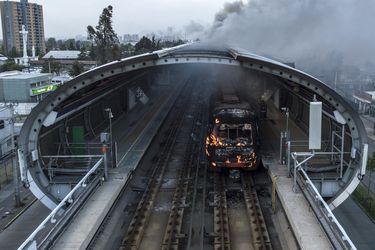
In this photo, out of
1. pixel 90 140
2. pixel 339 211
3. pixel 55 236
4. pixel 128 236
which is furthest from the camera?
→ pixel 339 211

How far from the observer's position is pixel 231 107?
587 inches

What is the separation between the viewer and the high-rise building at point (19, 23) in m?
135

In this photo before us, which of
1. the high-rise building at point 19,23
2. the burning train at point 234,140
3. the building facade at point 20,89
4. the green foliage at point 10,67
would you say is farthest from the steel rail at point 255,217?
the high-rise building at point 19,23

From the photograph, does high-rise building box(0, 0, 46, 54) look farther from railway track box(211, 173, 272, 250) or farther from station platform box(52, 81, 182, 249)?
railway track box(211, 173, 272, 250)

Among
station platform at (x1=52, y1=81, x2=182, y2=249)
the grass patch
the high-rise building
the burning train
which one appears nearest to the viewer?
station platform at (x1=52, y1=81, x2=182, y2=249)

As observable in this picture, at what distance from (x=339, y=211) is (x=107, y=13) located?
5260 centimetres

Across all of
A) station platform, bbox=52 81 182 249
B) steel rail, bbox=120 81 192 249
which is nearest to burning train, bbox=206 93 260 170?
steel rail, bbox=120 81 192 249

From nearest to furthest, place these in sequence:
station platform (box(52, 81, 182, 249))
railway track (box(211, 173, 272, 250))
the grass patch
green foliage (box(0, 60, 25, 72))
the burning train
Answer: station platform (box(52, 81, 182, 249)) → railway track (box(211, 173, 272, 250)) → the burning train → the grass patch → green foliage (box(0, 60, 25, 72))

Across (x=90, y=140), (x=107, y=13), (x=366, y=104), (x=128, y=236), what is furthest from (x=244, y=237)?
(x=107, y=13)

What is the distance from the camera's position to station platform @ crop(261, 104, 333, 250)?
9.19 meters

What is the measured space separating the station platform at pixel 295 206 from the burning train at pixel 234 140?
28.9 inches

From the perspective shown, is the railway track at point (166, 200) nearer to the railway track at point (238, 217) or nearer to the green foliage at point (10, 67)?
the railway track at point (238, 217)

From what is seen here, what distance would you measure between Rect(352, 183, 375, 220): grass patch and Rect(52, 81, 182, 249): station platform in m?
10.6

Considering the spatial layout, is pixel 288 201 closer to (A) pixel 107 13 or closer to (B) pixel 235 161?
(B) pixel 235 161
